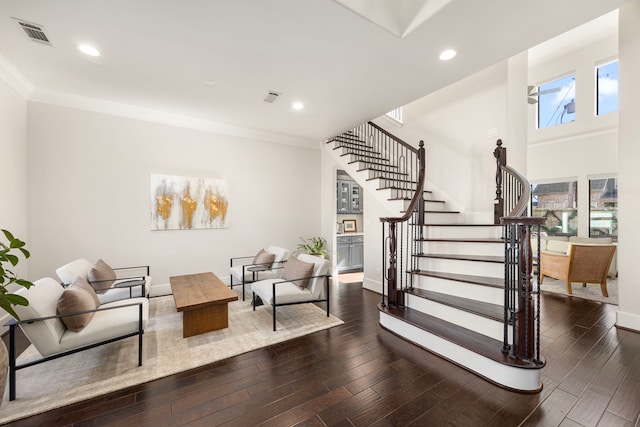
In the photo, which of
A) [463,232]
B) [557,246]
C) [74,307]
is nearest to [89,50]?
[74,307]

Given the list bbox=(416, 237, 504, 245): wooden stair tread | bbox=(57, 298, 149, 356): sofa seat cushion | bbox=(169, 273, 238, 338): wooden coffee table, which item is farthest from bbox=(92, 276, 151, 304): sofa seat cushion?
bbox=(416, 237, 504, 245): wooden stair tread

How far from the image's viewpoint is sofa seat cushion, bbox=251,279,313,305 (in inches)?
125

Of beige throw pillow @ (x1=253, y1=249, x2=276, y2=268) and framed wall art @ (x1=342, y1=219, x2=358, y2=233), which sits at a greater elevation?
framed wall art @ (x1=342, y1=219, x2=358, y2=233)

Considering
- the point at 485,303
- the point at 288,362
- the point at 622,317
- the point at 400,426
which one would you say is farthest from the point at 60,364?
the point at 622,317

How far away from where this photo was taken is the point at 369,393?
2.02 metres

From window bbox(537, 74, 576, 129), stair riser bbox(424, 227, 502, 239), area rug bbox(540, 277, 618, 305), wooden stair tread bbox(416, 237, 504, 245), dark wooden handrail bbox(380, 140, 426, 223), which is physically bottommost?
area rug bbox(540, 277, 618, 305)

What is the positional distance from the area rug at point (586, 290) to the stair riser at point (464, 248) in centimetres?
234

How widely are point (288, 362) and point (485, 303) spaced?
2.13 meters

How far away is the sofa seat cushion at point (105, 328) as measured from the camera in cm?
215

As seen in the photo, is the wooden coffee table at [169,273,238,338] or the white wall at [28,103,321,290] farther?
the white wall at [28,103,321,290]

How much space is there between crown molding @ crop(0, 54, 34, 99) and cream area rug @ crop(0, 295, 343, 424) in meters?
3.12

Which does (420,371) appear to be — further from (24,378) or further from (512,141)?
(512,141)

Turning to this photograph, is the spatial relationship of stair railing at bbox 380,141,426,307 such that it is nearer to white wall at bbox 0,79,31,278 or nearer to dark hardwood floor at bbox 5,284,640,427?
dark hardwood floor at bbox 5,284,640,427

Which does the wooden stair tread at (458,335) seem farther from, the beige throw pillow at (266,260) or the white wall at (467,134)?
the white wall at (467,134)
